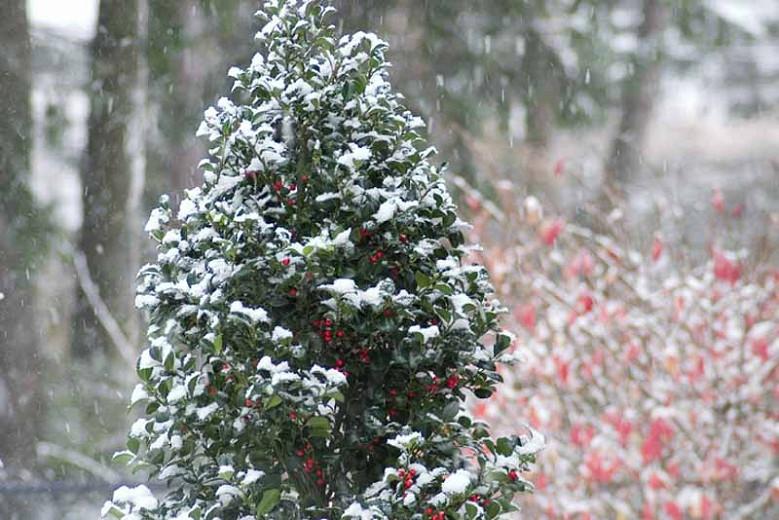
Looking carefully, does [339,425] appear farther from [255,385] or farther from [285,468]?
[255,385]

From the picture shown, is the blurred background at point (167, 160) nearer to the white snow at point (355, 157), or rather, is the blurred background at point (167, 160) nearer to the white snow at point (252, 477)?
the white snow at point (252, 477)

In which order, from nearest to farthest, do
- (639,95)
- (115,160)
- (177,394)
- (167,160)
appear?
(177,394), (115,160), (167,160), (639,95)

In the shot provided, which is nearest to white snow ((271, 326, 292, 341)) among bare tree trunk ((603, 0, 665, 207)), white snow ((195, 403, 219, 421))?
white snow ((195, 403, 219, 421))

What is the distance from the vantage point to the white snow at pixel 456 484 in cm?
285

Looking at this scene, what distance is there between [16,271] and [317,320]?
17.0 ft

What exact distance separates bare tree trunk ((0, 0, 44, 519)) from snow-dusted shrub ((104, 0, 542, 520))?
4.72m

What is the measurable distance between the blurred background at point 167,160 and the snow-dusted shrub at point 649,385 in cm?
9

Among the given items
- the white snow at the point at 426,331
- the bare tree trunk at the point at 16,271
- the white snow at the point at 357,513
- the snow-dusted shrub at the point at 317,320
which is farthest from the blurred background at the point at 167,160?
the white snow at the point at 426,331

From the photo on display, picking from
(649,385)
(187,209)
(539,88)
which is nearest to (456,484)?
(187,209)

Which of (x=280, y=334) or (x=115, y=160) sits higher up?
(x=115, y=160)

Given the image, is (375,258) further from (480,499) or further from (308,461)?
(480,499)

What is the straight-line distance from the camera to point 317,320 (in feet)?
9.94

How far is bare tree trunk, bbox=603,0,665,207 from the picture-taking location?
40.1ft

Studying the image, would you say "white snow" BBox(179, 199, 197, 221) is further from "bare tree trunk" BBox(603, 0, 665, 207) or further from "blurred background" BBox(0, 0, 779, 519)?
"bare tree trunk" BBox(603, 0, 665, 207)
